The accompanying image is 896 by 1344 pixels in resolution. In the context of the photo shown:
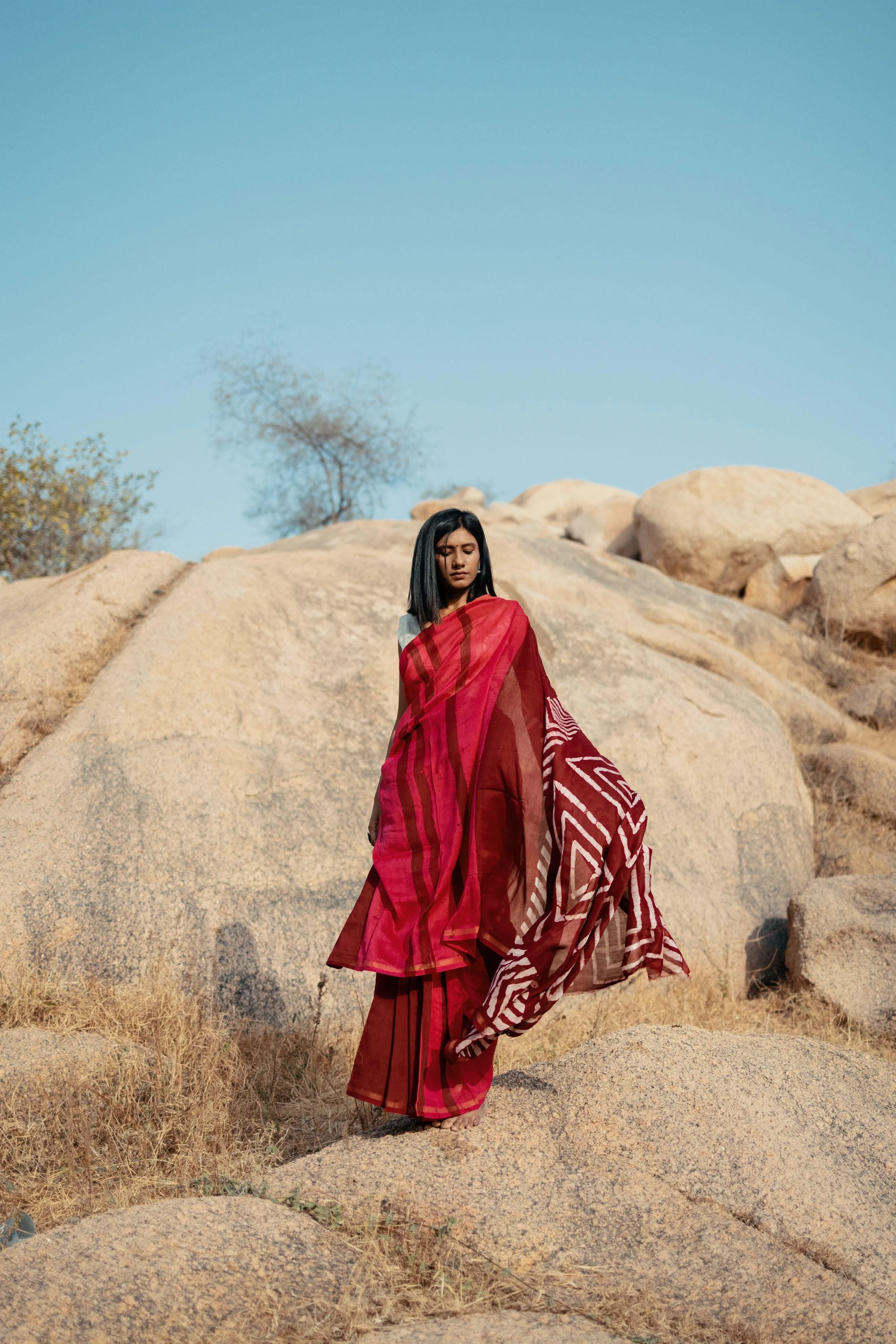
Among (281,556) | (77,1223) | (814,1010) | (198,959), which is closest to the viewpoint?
(77,1223)

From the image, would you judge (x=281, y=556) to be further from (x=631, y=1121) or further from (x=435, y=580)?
(x=631, y=1121)

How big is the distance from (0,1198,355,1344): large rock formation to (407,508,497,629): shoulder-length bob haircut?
1.62 metres

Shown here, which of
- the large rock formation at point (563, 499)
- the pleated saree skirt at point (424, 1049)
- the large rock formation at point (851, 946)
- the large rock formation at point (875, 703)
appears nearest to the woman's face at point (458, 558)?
the pleated saree skirt at point (424, 1049)

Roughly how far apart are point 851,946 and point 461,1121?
305 cm

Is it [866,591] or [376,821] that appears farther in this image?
[866,591]

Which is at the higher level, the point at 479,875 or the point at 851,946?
the point at 479,875

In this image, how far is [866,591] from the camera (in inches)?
424

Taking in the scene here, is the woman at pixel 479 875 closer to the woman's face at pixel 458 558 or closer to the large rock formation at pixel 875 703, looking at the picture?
the woman's face at pixel 458 558

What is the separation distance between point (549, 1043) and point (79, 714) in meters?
2.74

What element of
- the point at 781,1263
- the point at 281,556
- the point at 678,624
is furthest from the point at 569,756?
the point at 678,624

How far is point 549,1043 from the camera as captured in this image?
4.49 m

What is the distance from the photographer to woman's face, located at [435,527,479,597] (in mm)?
3021

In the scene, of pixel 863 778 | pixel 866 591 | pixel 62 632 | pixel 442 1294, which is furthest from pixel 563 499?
pixel 442 1294

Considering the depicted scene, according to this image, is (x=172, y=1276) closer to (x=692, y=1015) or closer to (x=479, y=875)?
(x=479, y=875)
